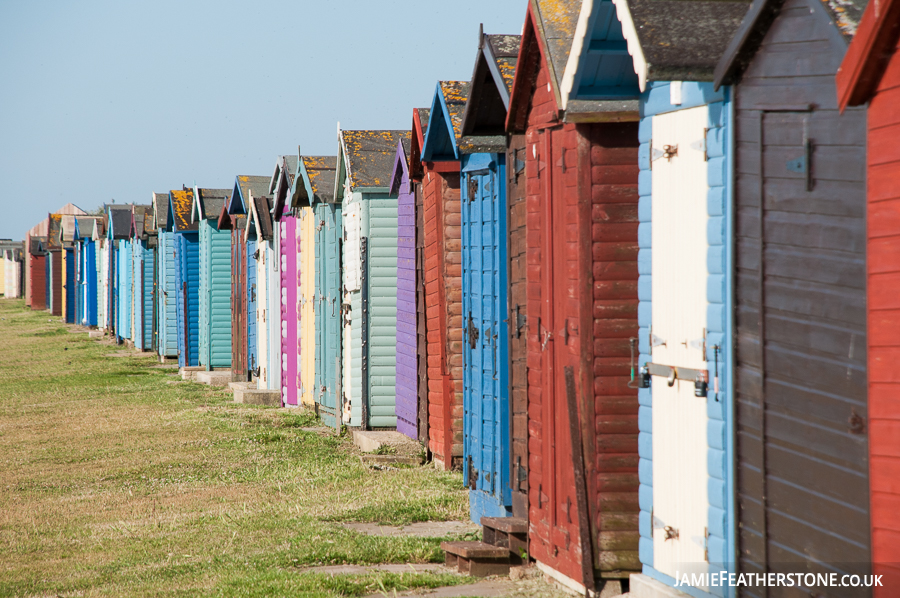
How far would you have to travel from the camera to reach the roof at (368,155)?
42.7ft

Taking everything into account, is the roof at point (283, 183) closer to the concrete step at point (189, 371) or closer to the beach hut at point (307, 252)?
the beach hut at point (307, 252)

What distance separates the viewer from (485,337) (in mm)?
8828

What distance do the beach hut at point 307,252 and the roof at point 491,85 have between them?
7.12m

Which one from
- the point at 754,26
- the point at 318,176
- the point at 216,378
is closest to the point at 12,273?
the point at 216,378

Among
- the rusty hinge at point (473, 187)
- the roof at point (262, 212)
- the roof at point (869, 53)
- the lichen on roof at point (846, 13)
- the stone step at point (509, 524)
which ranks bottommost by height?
the stone step at point (509, 524)

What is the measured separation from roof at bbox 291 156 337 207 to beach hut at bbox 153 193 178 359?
11.0 meters

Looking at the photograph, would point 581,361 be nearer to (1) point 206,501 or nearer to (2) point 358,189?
(1) point 206,501

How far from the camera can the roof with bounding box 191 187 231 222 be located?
22562 mm

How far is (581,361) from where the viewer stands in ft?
20.0

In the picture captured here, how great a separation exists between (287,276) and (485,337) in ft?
30.9

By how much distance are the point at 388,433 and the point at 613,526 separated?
668 centimetres

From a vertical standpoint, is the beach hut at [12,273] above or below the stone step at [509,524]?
above

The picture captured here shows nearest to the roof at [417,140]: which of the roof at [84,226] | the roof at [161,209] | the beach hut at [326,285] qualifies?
the beach hut at [326,285]

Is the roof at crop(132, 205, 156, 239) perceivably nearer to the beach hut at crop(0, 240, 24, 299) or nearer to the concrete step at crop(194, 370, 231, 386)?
the concrete step at crop(194, 370, 231, 386)
